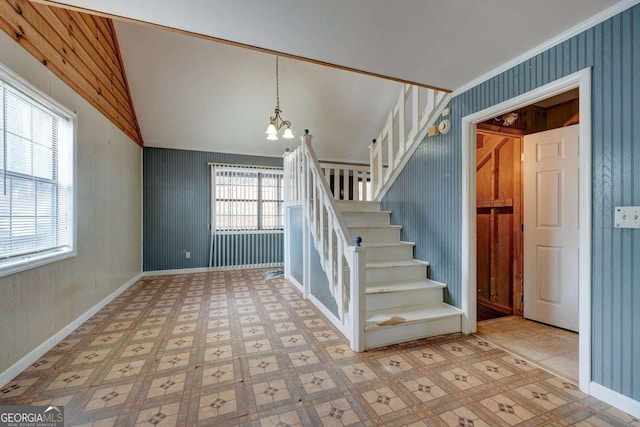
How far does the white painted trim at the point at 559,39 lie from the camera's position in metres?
1.55

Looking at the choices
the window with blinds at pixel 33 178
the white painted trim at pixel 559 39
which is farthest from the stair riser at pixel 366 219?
the window with blinds at pixel 33 178

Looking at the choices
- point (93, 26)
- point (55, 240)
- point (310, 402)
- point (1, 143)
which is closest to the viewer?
point (310, 402)

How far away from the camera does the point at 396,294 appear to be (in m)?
2.61

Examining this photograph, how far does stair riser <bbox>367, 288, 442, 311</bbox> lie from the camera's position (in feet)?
8.35

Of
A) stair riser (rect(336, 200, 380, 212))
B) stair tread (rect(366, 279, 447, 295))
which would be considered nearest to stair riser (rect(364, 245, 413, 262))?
stair tread (rect(366, 279, 447, 295))

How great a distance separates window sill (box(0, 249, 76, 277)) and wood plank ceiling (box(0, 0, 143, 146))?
160cm

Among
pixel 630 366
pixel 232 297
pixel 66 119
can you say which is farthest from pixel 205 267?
pixel 630 366

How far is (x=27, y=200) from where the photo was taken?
2098 millimetres

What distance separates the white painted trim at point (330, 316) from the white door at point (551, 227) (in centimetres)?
214

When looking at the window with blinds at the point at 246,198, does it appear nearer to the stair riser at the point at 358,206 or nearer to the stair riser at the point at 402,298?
the stair riser at the point at 358,206

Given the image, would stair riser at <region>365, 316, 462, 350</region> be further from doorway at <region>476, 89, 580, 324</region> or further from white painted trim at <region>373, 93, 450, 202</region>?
white painted trim at <region>373, 93, 450, 202</region>

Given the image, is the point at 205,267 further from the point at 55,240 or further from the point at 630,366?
the point at 630,366

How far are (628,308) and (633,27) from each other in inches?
63.5

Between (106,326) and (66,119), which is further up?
(66,119)
